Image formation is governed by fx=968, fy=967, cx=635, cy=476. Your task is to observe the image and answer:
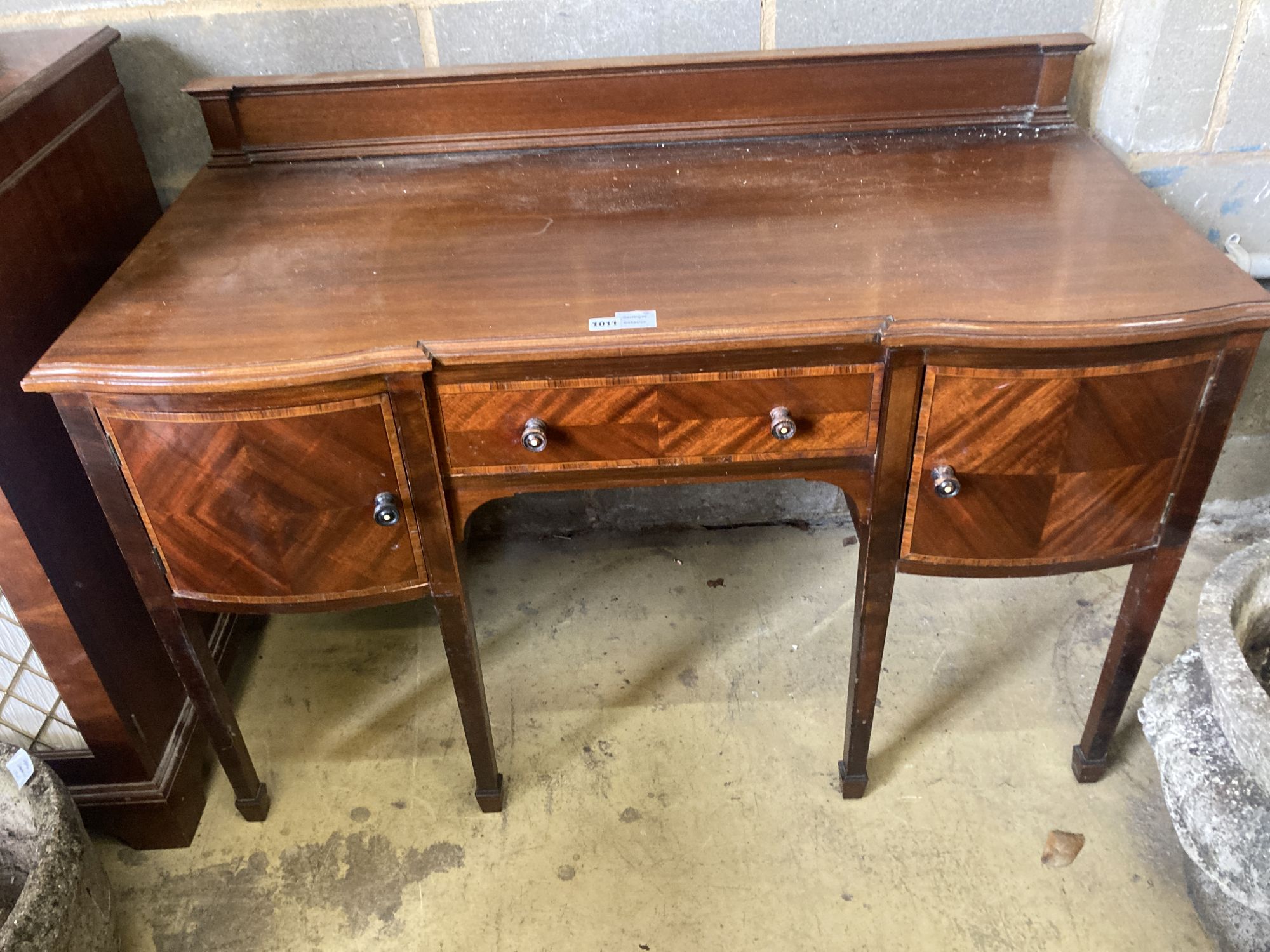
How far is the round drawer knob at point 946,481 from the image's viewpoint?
1.10m

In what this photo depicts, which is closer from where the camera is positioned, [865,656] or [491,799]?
[865,656]

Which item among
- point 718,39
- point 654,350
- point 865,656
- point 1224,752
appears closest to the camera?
point 654,350

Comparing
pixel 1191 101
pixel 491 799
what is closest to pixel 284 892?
pixel 491 799

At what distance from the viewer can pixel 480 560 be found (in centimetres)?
195

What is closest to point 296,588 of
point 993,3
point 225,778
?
point 225,778

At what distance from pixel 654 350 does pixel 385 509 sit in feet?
1.19

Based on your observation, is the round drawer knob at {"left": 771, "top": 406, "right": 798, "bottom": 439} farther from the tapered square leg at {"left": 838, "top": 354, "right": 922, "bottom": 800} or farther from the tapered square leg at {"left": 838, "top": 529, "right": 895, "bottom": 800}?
the tapered square leg at {"left": 838, "top": 529, "right": 895, "bottom": 800}

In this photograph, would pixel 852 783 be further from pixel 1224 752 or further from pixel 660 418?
pixel 660 418

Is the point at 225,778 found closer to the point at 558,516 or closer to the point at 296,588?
the point at 296,588

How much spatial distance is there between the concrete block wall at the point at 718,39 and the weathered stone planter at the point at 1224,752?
0.64 m

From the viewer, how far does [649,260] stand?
1129mm

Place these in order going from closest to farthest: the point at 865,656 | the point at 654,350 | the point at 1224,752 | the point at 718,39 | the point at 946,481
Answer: the point at 654,350
the point at 946,481
the point at 1224,752
the point at 865,656
the point at 718,39

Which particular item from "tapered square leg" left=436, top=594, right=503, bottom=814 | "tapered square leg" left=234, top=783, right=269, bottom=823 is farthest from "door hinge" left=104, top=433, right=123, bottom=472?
"tapered square leg" left=234, top=783, right=269, bottom=823

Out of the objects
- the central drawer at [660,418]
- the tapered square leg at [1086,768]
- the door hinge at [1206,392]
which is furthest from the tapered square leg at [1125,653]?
the central drawer at [660,418]
